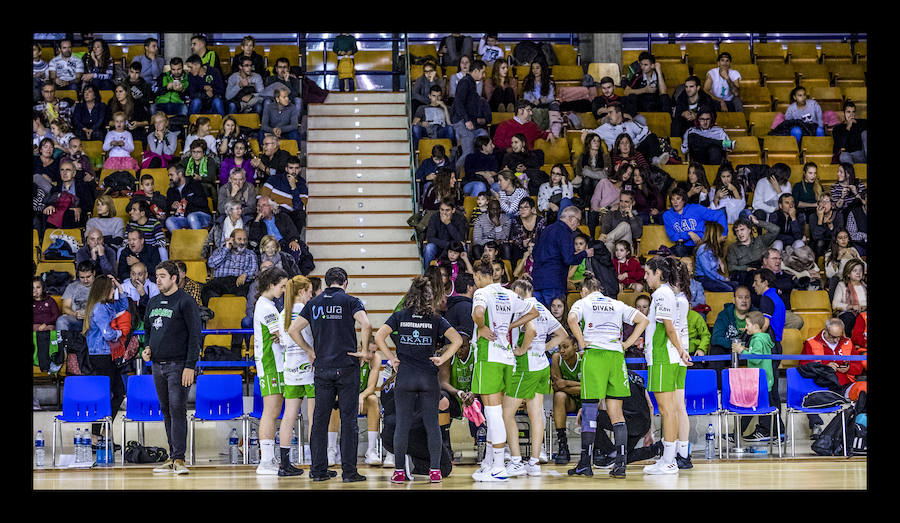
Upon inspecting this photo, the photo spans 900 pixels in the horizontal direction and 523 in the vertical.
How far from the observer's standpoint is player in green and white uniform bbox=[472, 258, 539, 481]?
8836 mm

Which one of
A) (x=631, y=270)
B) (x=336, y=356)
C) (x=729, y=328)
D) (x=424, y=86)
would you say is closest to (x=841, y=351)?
(x=729, y=328)

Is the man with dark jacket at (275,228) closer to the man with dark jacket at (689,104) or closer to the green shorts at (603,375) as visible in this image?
the green shorts at (603,375)

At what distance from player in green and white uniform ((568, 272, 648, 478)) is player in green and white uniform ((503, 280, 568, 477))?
29 cm

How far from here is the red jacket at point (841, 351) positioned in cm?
1122

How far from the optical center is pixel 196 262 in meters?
12.7

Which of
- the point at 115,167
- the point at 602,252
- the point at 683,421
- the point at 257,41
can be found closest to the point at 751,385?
the point at 683,421

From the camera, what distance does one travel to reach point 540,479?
9.02m

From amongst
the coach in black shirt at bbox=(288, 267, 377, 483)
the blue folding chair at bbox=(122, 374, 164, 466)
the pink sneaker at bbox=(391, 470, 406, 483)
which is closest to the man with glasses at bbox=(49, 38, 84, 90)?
the blue folding chair at bbox=(122, 374, 164, 466)

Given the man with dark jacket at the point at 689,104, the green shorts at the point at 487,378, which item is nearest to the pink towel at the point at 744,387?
the green shorts at the point at 487,378

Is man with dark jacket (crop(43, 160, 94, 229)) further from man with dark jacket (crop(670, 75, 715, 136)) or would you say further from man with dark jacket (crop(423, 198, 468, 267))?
man with dark jacket (crop(670, 75, 715, 136))

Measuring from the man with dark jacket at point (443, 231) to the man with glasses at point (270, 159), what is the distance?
2.14 metres

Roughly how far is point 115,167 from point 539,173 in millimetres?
5129

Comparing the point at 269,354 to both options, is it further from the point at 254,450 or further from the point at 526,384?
the point at 526,384
